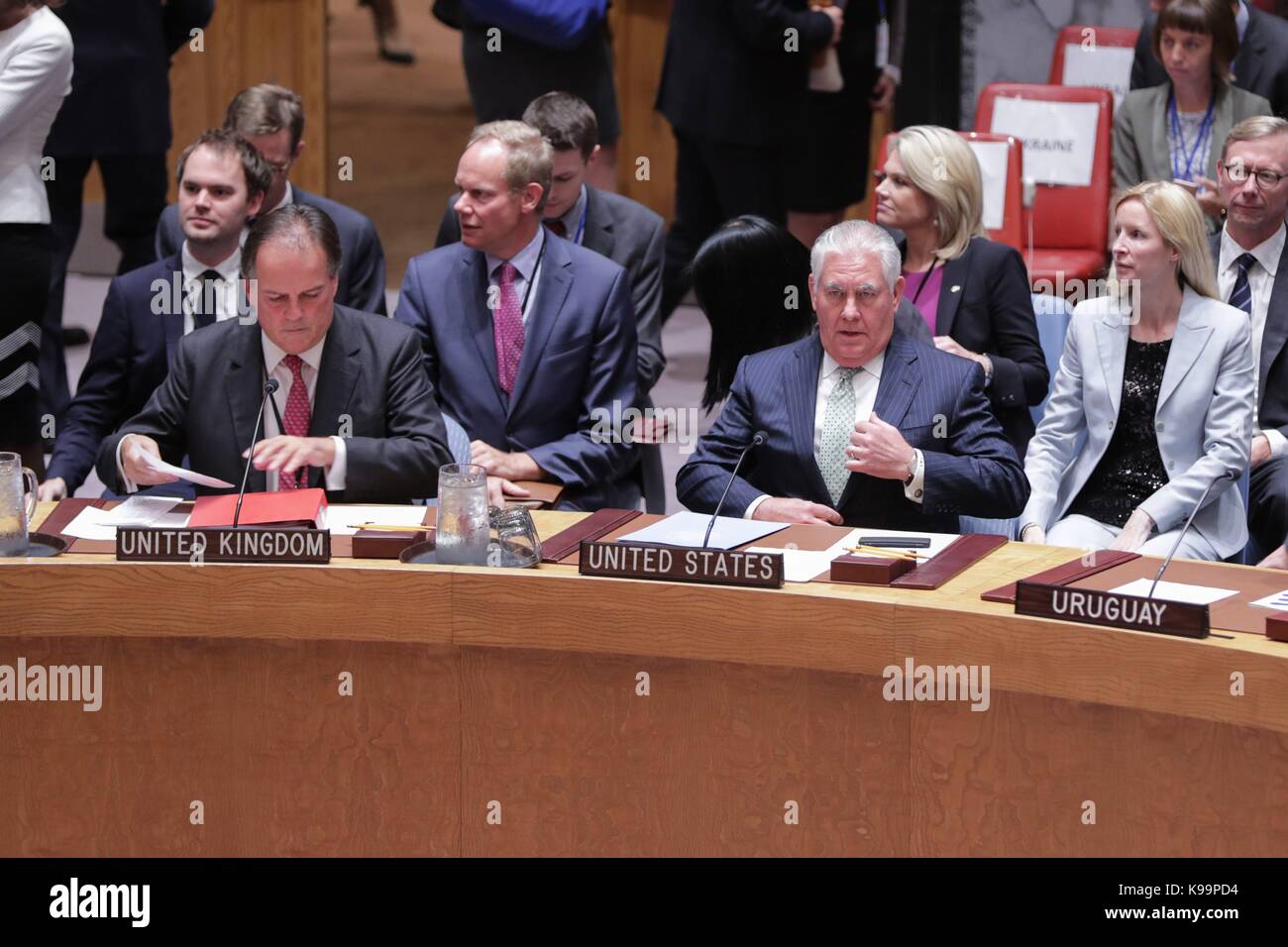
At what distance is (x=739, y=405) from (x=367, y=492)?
682 millimetres

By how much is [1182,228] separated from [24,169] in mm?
2506

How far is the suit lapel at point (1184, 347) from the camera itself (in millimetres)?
3410

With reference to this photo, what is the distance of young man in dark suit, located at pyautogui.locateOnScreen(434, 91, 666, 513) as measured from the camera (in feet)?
14.0

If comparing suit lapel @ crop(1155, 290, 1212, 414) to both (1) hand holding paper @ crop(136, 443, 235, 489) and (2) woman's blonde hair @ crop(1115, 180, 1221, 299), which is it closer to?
(2) woman's blonde hair @ crop(1115, 180, 1221, 299)

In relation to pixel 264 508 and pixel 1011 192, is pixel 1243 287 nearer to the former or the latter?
pixel 1011 192

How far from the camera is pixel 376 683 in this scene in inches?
107

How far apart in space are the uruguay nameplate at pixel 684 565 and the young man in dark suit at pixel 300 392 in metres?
0.69

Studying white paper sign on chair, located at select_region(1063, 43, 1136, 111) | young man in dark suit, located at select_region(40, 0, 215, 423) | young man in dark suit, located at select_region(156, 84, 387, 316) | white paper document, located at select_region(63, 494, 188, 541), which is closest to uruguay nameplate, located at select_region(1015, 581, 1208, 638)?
white paper document, located at select_region(63, 494, 188, 541)

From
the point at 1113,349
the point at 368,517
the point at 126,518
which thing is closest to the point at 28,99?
the point at 126,518

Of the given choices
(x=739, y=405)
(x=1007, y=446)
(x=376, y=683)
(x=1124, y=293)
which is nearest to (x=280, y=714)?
(x=376, y=683)

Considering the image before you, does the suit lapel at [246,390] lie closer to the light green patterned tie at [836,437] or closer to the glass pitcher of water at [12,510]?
the glass pitcher of water at [12,510]

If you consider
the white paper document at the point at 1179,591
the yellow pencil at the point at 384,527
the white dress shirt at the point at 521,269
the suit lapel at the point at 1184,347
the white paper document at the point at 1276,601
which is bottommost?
the white paper document at the point at 1276,601

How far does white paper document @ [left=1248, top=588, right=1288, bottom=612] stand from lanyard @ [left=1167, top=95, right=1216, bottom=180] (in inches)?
110

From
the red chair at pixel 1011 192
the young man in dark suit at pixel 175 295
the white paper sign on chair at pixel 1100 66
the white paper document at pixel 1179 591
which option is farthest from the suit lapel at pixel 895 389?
the white paper sign on chair at pixel 1100 66
